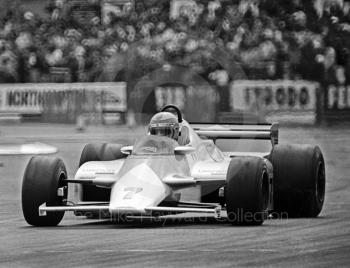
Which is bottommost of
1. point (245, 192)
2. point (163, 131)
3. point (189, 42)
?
point (245, 192)

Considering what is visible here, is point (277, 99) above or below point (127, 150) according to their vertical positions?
below

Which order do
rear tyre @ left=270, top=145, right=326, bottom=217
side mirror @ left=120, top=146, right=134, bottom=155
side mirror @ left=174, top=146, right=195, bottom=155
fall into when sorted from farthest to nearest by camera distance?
rear tyre @ left=270, top=145, right=326, bottom=217 → side mirror @ left=120, top=146, right=134, bottom=155 → side mirror @ left=174, top=146, right=195, bottom=155

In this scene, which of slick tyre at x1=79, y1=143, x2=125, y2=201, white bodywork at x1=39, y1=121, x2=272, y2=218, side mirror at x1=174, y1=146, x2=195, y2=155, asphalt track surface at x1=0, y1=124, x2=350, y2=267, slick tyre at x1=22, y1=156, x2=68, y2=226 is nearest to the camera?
asphalt track surface at x1=0, y1=124, x2=350, y2=267

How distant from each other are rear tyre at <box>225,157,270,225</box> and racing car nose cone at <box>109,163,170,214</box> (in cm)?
68

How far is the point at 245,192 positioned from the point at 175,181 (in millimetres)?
771

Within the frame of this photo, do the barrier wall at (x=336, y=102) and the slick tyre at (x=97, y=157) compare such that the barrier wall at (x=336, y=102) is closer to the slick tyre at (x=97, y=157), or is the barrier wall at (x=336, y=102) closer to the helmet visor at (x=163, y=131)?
the slick tyre at (x=97, y=157)

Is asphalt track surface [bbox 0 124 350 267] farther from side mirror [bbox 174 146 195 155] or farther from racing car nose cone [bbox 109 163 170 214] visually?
side mirror [bbox 174 146 195 155]

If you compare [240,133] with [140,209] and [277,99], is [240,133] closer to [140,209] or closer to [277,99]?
[140,209]

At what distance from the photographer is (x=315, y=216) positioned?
13.2 meters

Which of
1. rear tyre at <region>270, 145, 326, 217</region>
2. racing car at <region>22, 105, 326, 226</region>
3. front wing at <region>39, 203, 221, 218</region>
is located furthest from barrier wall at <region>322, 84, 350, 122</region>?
front wing at <region>39, 203, 221, 218</region>

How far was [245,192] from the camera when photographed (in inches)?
451

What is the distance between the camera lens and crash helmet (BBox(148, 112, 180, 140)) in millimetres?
12617

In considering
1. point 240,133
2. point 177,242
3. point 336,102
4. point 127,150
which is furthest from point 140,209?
point 336,102

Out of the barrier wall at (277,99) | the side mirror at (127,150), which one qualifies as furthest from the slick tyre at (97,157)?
the barrier wall at (277,99)
